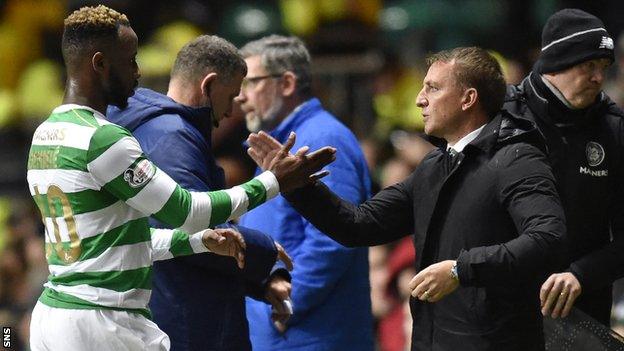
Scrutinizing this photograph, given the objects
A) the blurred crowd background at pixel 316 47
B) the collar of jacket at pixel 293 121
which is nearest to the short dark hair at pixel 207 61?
the collar of jacket at pixel 293 121

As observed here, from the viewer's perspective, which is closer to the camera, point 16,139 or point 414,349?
point 414,349

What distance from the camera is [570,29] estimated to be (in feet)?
16.4

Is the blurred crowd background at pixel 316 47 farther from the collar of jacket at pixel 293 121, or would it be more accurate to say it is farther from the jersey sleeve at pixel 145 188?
the jersey sleeve at pixel 145 188

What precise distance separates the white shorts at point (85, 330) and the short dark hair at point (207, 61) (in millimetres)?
1083

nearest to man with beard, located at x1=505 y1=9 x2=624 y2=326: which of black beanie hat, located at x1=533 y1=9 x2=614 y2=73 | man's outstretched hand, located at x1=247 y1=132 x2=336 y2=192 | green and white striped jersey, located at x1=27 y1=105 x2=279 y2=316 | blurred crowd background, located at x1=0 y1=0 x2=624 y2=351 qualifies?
black beanie hat, located at x1=533 y1=9 x2=614 y2=73

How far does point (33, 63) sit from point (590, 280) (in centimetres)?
728

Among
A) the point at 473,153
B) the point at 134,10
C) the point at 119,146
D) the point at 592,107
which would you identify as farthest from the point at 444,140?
the point at 134,10

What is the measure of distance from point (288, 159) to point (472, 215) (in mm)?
617

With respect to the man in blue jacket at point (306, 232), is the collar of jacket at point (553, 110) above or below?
above

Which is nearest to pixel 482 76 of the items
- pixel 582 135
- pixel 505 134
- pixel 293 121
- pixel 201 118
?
pixel 505 134

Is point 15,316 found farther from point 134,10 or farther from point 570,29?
point 570,29

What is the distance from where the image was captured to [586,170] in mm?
4961

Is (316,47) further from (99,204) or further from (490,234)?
(99,204)

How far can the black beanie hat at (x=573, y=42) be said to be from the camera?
4.96 m
